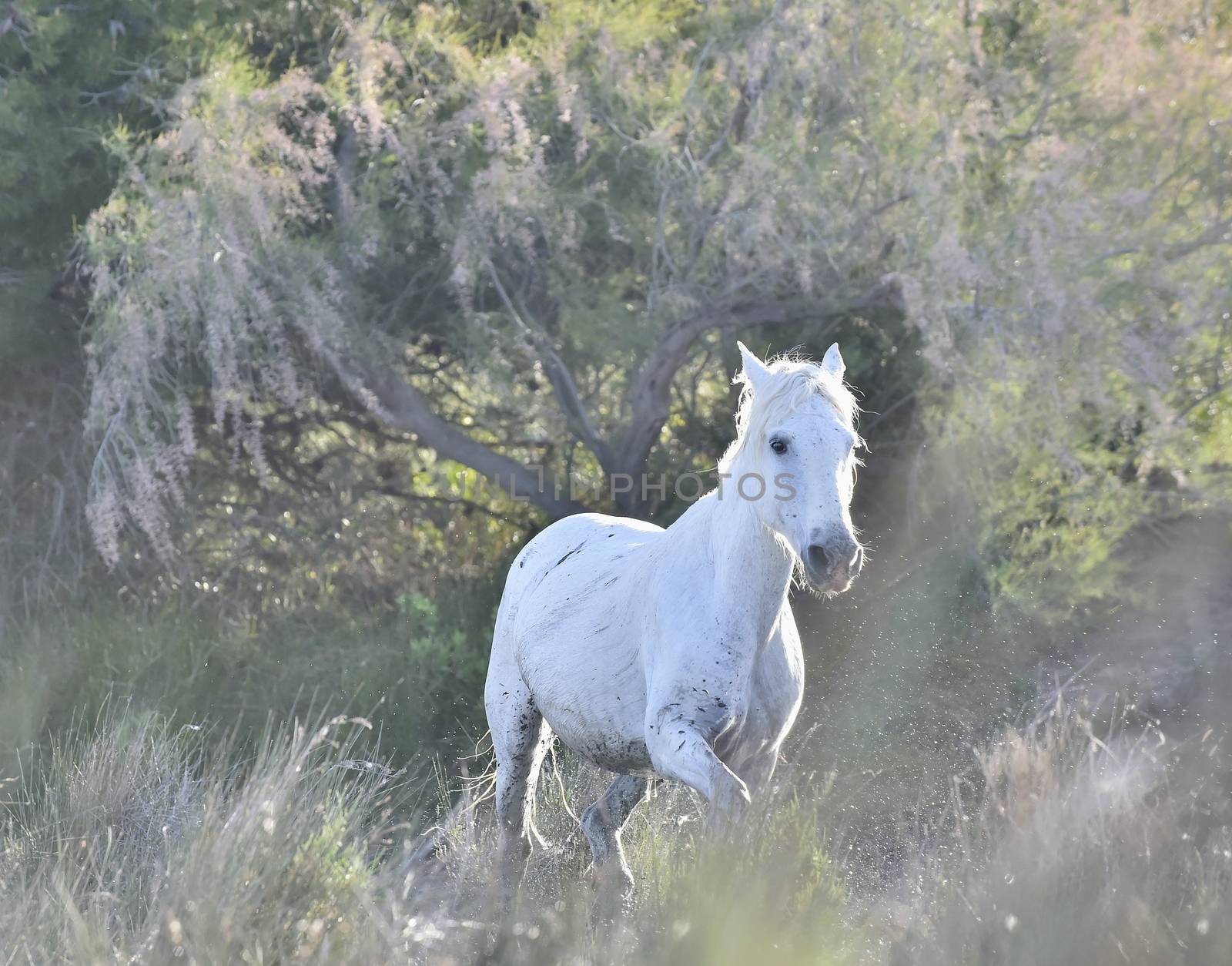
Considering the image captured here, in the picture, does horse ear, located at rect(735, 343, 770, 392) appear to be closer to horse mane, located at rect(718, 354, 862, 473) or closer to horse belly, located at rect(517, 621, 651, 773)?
horse mane, located at rect(718, 354, 862, 473)

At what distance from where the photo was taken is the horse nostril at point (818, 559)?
3.16m

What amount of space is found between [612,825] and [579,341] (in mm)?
3725

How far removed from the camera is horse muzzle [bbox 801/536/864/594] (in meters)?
3.13

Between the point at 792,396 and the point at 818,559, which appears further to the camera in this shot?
the point at 792,396

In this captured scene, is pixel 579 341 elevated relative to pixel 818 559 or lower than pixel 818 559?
elevated

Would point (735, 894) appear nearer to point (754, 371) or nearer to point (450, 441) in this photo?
point (754, 371)

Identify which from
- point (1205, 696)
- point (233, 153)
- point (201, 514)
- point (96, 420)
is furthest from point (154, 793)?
point (1205, 696)

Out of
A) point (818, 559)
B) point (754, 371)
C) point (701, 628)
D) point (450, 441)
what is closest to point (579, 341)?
point (450, 441)

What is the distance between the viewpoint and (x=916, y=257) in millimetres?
6676

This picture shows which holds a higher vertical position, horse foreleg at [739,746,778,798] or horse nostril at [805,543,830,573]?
horse nostril at [805,543,830,573]

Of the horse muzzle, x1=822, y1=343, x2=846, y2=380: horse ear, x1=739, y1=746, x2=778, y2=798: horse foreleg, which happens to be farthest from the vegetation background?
the horse muzzle

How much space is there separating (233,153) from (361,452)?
2724 mm

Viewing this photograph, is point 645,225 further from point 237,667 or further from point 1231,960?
point 1231,960

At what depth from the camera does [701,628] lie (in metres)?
3.72
